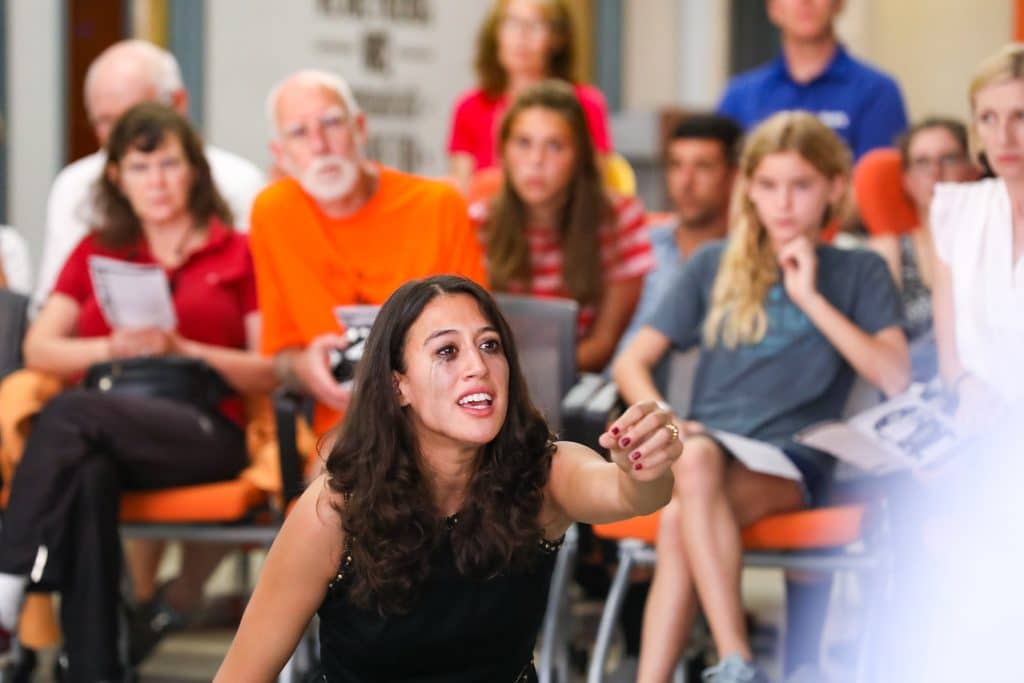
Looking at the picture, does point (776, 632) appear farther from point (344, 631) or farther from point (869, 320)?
point (344, 631)

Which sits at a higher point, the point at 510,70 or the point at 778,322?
the point at 510,70

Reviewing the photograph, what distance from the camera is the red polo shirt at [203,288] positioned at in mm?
4266

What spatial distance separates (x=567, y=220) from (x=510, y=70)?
3.10 feet

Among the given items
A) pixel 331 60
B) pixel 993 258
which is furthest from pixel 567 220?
pixel 331 60

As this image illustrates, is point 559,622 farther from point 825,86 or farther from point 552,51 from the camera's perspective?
point 825,86

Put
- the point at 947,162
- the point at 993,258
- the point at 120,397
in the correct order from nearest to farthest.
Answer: the point at 993,258
the point at 120,397
the point at 947,162

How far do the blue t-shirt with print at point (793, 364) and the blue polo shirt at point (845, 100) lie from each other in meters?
1.27

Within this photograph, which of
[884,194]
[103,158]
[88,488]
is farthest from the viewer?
[103,158]

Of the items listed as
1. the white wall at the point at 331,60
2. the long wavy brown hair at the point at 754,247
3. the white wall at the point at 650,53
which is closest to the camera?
the long wavy brown hair at the point at 754,247

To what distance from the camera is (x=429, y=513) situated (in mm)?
2479

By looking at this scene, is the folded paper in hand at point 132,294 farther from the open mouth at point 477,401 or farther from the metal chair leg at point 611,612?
the open mouth at point 477,401

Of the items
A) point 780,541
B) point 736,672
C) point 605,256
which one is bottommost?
point 736,672

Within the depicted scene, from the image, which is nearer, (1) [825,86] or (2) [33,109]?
(1) [825,86]

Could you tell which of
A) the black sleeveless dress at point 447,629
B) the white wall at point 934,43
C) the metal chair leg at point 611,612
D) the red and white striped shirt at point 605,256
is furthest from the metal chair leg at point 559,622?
the white wall at point 934,43
